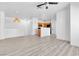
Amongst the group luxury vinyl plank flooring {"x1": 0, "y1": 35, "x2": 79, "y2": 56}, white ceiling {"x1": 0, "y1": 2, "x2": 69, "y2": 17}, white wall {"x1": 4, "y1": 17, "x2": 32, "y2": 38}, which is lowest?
luxury vinyl plank flooring {"x1": 0, "y1": 35, "x2": 79, "y2": 56}

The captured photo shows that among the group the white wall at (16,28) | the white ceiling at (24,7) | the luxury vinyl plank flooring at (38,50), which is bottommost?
the luxury vinyl plank flooring at (38,50)

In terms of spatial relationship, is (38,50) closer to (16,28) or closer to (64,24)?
(64,24)

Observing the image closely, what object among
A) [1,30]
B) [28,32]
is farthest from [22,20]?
[1,30]

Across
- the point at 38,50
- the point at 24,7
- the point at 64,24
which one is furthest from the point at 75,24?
the point at 24,7

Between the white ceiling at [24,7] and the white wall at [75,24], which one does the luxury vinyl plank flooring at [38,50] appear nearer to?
the white wall at [75,24]

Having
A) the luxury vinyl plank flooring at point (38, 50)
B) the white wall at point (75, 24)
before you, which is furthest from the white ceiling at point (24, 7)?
the luxury vinyl plank flooring at point (38, 50)

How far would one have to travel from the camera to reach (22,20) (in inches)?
586

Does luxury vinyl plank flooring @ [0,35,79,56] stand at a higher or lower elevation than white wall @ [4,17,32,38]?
lower

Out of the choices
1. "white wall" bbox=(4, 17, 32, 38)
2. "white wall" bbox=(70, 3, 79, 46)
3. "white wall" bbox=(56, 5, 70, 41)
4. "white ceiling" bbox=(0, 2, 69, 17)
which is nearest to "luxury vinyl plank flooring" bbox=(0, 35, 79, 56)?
"white wall" bbox=(70, 3, 79, 46)

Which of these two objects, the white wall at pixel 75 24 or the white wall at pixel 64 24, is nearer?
the white wall at pixel 75 24

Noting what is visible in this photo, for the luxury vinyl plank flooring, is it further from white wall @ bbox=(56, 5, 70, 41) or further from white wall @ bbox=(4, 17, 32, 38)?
white wall @ bbox=(4, 17, 32, 38)

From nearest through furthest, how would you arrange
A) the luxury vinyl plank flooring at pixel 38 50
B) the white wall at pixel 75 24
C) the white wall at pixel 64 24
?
the luxury vinyl plank flooring at pixel 38 50, the white wall at pixel 75 24, the white wall at pixel 64 24

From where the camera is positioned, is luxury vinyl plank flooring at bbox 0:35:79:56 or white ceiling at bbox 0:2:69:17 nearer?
luxury vinyl plank flooring at bbox 0:35:79:56

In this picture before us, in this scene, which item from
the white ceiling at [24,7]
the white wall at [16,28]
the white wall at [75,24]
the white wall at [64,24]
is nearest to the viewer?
the white wall at [75,24]
